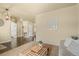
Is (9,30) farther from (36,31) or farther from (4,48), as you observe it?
(36,31)

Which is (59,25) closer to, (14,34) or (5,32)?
(14,34)

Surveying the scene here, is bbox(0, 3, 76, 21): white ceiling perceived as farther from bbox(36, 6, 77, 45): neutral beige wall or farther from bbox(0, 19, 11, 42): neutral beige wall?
bbox(0, 19, 11, 42): neutral beige wall

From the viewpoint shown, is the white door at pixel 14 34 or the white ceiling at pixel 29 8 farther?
the white door at pixel 14 34

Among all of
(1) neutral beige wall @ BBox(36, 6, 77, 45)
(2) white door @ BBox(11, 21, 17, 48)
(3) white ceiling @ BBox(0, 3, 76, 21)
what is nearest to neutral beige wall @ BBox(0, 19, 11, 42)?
(2) white door @ BBox(11, 21, 17, 48)

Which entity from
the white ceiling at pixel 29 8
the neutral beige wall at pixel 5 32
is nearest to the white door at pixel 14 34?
the neutral beige wall at pixel 5 32

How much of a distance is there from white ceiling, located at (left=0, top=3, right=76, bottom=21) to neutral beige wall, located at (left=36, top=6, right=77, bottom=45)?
0.10m

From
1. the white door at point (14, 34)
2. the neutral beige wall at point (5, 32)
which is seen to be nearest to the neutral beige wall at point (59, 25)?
the white door at point (14, 34)

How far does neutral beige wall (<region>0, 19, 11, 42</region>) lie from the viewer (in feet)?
4.15

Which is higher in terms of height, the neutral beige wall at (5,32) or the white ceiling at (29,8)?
the white ceiling at (29,8)

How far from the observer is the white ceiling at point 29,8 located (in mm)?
1184

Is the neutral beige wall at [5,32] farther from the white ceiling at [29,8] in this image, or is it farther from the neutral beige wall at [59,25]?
the neutral beige wall at [59,25]

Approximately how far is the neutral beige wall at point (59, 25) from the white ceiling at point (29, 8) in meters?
0.10

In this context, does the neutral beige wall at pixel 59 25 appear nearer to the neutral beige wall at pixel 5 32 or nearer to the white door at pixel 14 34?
the white door at pixel 14 34

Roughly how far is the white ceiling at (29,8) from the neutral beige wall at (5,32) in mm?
196
